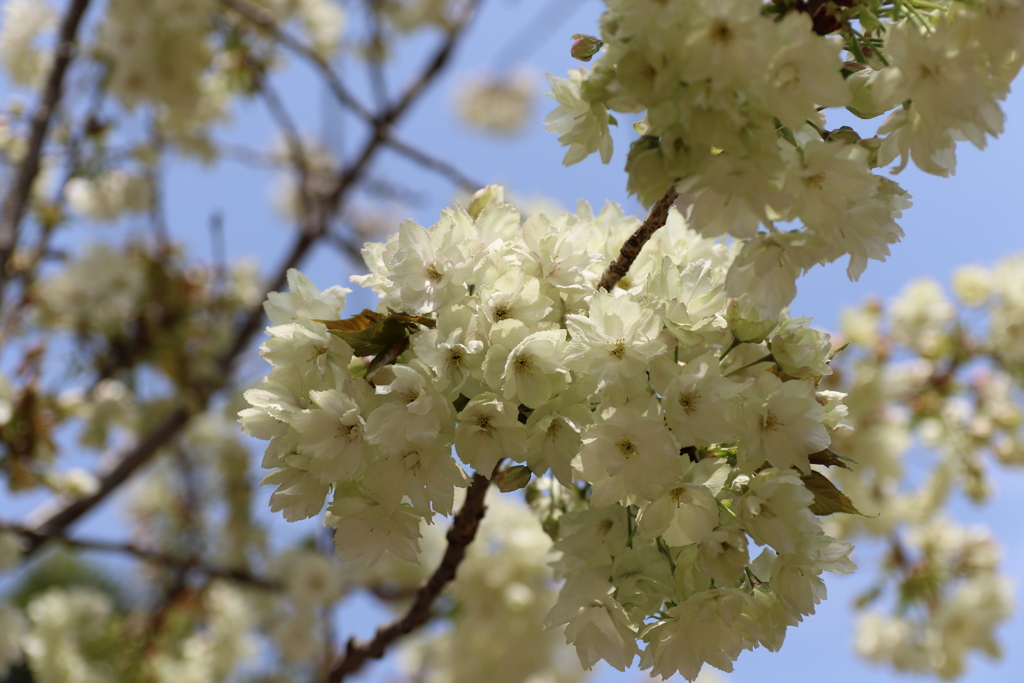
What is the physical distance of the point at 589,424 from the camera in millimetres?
858

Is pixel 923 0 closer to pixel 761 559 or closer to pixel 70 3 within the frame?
pixel 761 559

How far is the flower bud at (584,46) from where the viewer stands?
89 cm

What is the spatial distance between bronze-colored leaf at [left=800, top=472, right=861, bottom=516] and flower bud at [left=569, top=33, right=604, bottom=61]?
0.57m

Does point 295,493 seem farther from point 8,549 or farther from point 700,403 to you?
point 8,549

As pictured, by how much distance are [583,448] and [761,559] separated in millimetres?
307

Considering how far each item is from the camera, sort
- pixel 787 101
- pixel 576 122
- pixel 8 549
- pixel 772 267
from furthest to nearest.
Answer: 1. pixel 8 549
2. pixel 576 122
3. pixel 772 267
4. pixel 787 101

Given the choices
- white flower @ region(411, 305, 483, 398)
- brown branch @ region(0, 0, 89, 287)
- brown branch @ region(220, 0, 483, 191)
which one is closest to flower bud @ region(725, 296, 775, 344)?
white flower @ region(411, 305, 483, 398)

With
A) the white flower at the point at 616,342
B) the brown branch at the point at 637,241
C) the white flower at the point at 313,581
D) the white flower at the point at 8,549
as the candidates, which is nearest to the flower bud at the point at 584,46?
the brown branch at the point at 637,241

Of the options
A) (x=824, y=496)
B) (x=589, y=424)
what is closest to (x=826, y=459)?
(x=824, y=496)

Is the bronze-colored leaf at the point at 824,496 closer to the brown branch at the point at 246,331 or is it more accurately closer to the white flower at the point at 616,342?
the white flower at the point at 616,342

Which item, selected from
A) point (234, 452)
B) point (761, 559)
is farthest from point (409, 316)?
point (234, 452)

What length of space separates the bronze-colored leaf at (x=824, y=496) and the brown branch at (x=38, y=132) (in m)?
2.66

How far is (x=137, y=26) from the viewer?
3111 mm

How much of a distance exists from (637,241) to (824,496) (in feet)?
1.28
